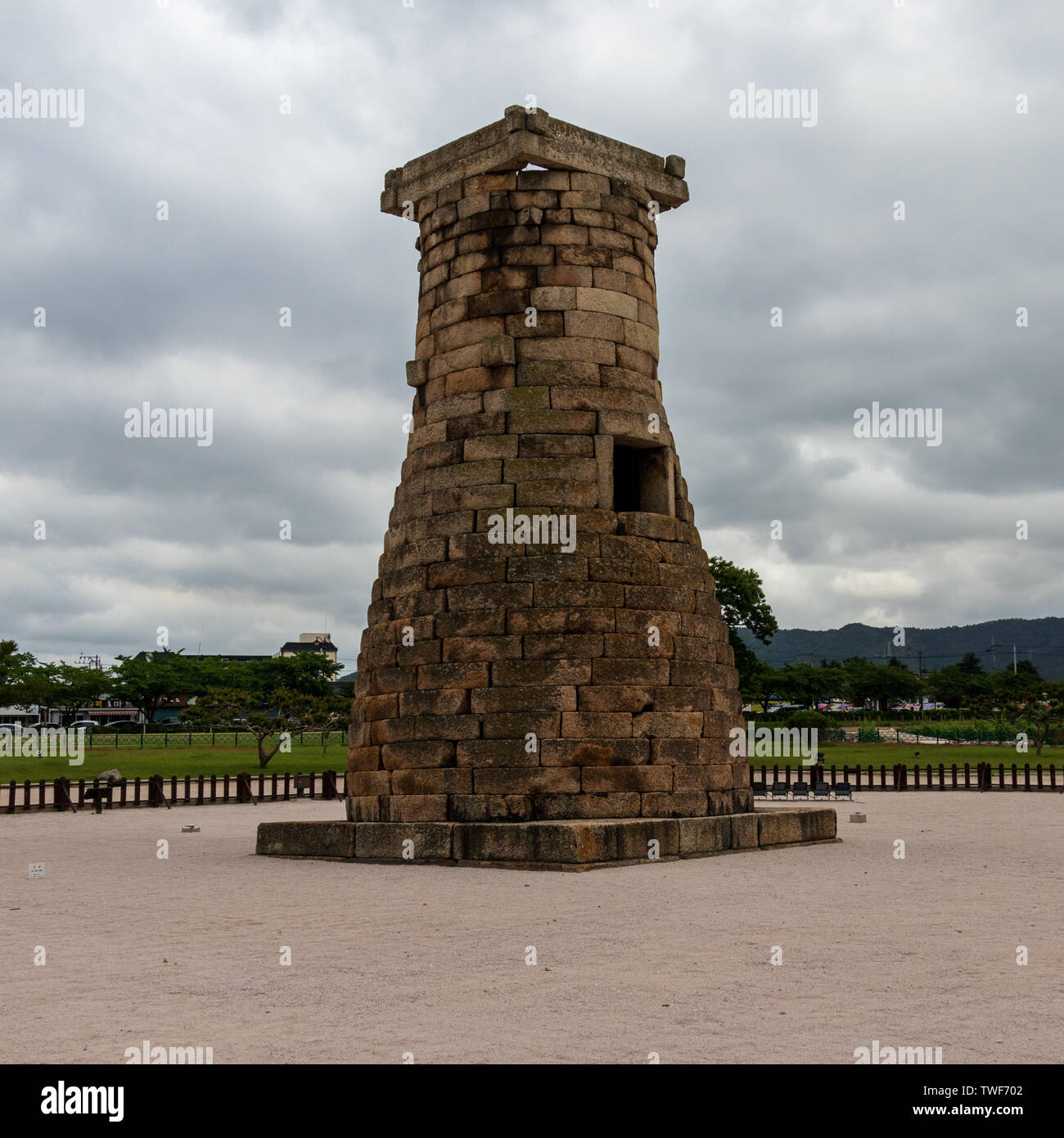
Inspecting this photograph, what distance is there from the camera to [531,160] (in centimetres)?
1470

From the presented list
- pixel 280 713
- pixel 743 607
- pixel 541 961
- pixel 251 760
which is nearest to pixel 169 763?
pixel 251 760

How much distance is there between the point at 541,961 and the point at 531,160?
1078 cm

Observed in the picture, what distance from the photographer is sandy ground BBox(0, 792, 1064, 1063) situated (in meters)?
5.36

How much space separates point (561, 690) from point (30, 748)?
41.4 meters

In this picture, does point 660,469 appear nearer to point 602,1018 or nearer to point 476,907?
point 476,907

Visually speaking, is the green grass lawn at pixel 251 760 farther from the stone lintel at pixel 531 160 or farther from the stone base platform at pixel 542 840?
the stone lintel at pixel 531 160

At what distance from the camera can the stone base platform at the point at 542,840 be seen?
12.0 m

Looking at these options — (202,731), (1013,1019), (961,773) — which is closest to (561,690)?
(1013,1019)

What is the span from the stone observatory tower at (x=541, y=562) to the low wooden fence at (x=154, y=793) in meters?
12.7

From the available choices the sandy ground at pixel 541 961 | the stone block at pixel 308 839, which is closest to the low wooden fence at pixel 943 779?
the stone block at pixel 308 839

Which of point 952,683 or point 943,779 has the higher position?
point 952,683

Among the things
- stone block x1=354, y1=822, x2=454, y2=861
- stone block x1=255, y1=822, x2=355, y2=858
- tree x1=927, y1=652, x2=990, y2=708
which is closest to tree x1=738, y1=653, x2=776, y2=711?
stone block x1=255, y1=822, x2=355, y2=858

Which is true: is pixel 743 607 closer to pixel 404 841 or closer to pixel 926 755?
pixel 926 755

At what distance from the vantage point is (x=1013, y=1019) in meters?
5.64
